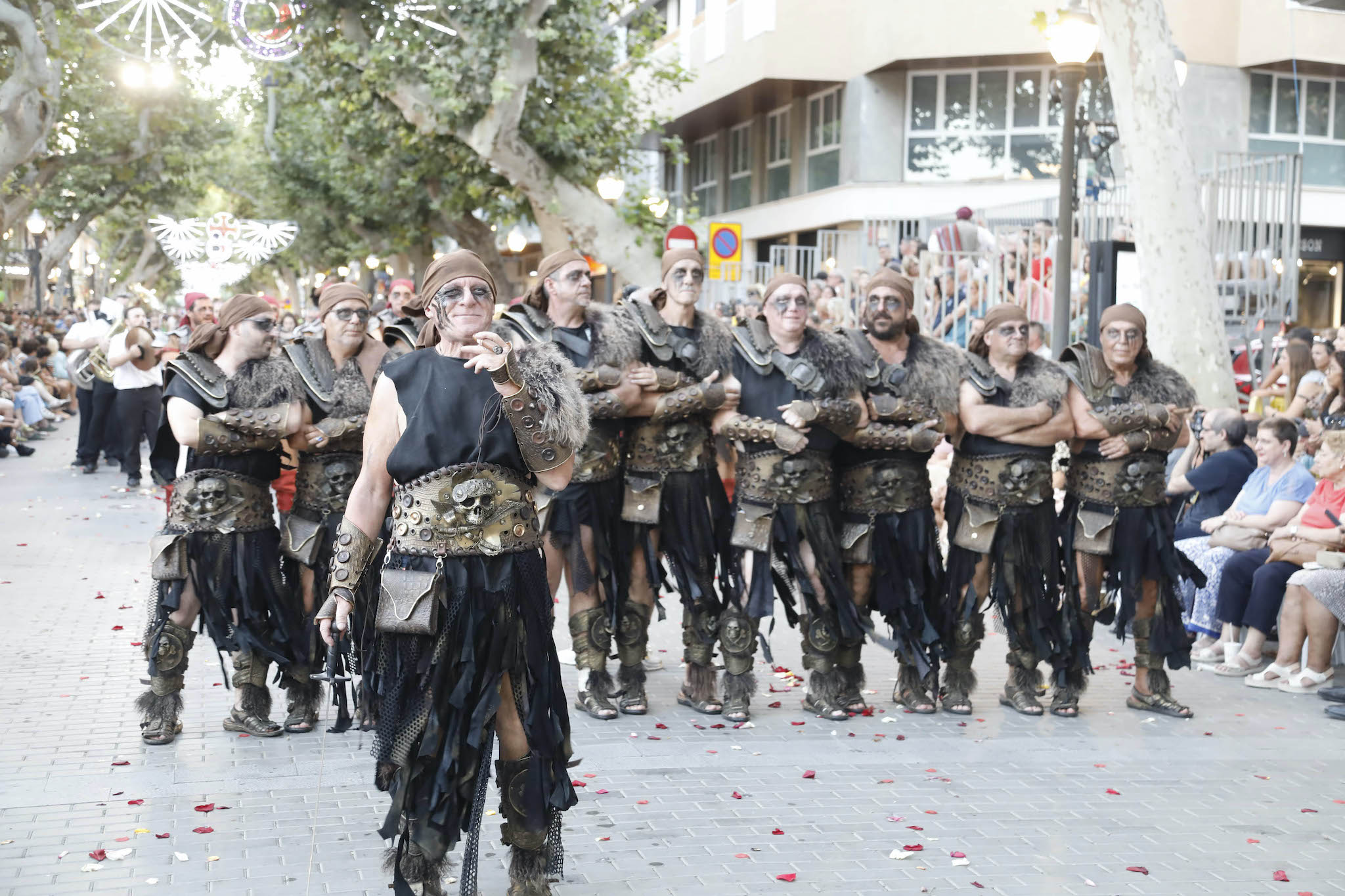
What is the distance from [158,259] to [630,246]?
6316 cm

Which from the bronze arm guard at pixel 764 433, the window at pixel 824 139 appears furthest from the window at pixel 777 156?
the bronze arm guard at pixel 764 433

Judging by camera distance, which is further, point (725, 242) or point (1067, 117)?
point (725, 242)

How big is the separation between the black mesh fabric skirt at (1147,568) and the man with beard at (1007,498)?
0.17 m

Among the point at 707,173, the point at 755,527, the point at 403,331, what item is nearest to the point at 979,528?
the point at 755,527

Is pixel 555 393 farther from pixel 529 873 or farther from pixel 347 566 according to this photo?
pixel 529 873

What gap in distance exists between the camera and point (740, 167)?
33.4 metres

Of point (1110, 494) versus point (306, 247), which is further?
point (306, 247)

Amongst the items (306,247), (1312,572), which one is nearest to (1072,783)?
(1312,572)

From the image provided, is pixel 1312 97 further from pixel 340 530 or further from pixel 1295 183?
pixel 340 530

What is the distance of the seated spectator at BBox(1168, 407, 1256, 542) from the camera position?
917cm

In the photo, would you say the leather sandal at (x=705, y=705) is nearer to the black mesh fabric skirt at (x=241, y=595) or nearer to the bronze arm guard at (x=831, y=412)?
the bronze arm guard at (x=831, y=412)

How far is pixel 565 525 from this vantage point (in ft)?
22.4

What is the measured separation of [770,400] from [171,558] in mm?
2755

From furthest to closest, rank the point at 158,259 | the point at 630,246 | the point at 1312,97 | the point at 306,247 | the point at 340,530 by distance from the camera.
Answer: the point at 158,259 → the point at 306,247 → the point at 1312,97 → the point at 630,246 → the point at 340,530
